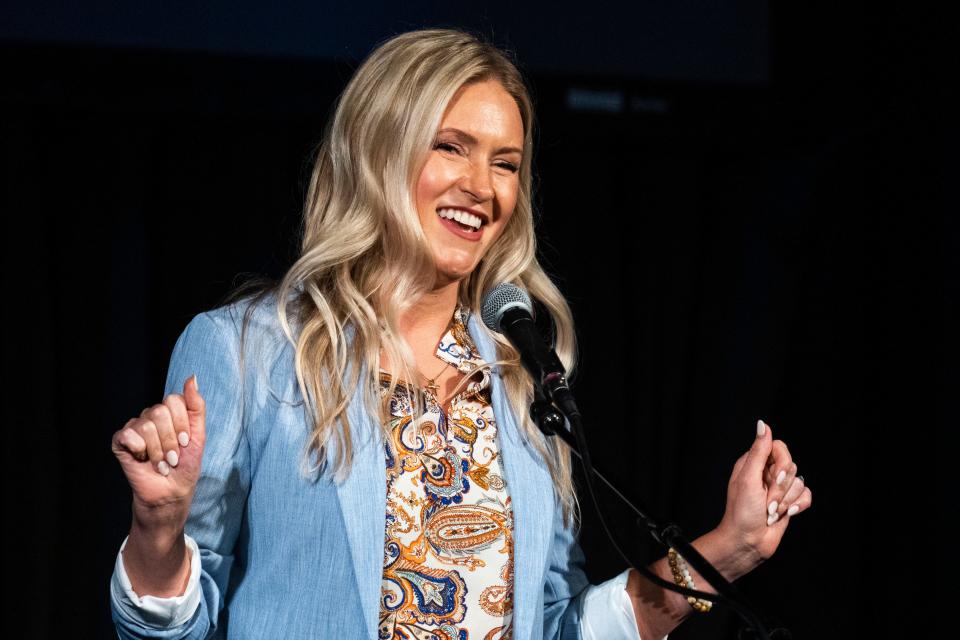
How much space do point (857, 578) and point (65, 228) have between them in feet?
7.73

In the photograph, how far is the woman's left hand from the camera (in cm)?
144

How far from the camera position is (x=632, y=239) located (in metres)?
3.04

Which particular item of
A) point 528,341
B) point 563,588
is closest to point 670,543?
point 528,341

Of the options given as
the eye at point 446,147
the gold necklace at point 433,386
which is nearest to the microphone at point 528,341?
the gold necklace at point 433,386

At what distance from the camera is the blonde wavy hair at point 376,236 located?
1.58 meters

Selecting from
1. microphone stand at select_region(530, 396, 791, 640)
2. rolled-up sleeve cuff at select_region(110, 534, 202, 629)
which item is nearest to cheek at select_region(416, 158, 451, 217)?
microphone stand at select_region(530, 396, 791, 640)

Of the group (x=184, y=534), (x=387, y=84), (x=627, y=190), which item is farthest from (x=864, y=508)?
(x=184, y=534)

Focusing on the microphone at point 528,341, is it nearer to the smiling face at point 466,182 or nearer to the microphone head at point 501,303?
the microphone head at point 501,303

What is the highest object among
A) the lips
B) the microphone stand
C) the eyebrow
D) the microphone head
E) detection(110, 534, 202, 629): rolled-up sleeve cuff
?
the eyebrow

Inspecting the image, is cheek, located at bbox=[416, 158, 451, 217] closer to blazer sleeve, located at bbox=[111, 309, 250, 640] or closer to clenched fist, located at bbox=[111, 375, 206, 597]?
blazer sleeve, located at bbox=[111, 309, 250, 640]

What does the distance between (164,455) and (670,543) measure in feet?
1.83

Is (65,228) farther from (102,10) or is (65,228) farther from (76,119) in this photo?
(102,10)

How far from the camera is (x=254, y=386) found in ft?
4.95

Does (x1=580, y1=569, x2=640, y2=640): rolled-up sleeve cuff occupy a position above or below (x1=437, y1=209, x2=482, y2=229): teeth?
below
